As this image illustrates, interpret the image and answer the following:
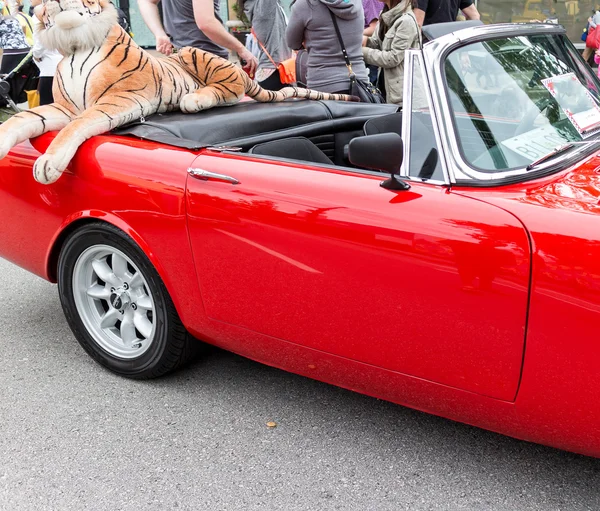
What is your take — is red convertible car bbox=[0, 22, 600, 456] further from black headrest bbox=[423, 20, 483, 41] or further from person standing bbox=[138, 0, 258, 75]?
person standing bbox=[138, 0, 258, 75]

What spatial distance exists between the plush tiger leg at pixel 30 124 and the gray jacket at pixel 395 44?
100 inches

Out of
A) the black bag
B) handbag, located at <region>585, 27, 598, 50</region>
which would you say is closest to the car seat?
the black bag

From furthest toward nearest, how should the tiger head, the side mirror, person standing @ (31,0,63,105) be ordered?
person standing @ (31,0,63,105), the tiger head, the side mirror

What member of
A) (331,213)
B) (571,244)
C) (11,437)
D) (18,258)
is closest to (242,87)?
(18,258)

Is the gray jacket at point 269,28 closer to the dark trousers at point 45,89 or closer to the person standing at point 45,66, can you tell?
the person standing at point 45,66

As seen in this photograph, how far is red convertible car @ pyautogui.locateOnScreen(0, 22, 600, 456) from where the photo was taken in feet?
7.22

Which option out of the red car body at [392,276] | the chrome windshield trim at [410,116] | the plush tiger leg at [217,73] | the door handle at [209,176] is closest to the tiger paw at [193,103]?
the plush tiger leg at [217,73]

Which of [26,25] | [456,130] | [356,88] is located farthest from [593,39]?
[456,130]

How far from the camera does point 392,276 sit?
2.38m

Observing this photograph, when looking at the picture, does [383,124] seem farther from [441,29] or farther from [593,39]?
[593,39]

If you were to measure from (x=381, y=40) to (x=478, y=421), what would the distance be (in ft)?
13.0

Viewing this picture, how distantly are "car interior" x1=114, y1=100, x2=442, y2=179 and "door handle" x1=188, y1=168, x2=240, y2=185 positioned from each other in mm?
173

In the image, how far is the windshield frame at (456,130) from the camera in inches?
96.5

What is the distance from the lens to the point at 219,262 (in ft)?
9.37
